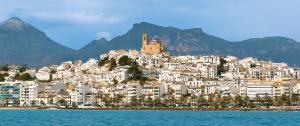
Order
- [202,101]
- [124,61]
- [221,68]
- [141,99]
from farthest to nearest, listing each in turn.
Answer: [221,68]
[124,61]
[141,99]
[202,101]

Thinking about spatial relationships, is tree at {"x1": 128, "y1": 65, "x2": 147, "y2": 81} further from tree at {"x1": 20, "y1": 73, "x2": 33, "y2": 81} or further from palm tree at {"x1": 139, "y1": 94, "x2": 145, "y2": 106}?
tree at {"x1": 20, "y1": 73, "x2": 33, "y2": 81}

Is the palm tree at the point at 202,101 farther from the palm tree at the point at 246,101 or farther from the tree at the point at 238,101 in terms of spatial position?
the palm tree at the point at 246,101

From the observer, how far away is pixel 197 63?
149125 mm

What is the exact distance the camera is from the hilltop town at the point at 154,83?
367ft

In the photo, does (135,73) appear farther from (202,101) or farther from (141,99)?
(202,101)

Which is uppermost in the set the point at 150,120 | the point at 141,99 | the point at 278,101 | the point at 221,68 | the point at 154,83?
the point at 221,68

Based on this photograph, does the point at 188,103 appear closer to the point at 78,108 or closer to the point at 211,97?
the point at 211,97

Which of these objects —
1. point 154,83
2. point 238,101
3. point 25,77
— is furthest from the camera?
point 25,77

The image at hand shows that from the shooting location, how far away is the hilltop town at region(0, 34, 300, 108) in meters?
112

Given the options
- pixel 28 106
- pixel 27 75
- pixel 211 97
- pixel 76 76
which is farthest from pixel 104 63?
pixel 211 97

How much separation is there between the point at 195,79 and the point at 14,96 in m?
32.4

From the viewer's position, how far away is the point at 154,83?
401 feet

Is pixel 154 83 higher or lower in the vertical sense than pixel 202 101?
higher

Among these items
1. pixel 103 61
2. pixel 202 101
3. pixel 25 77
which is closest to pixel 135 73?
pixel 103 61
